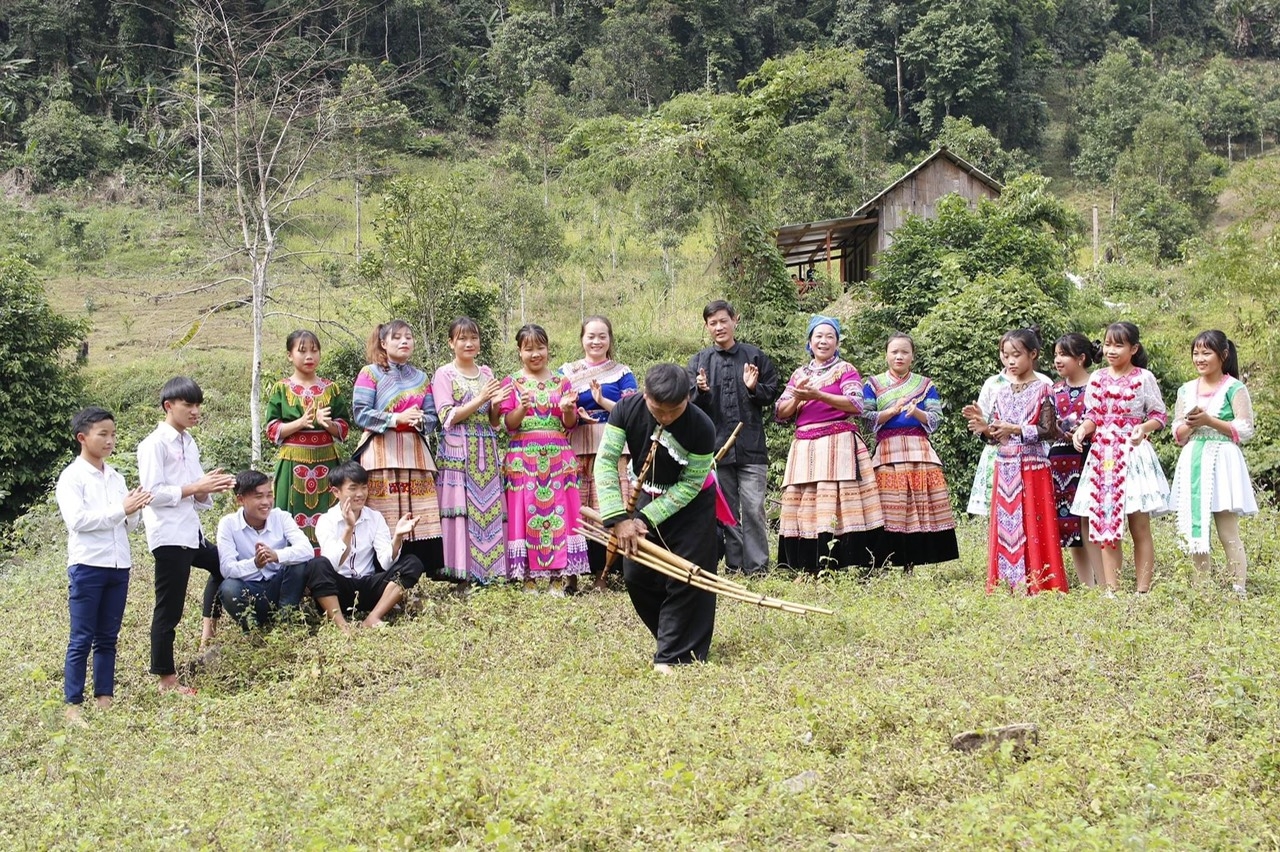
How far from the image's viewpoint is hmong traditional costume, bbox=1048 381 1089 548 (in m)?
7.36

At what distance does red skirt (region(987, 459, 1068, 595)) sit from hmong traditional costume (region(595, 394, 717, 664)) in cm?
234

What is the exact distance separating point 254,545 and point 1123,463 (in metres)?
5.37

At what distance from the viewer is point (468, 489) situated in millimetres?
7820

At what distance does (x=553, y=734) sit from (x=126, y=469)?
1144 centimetres

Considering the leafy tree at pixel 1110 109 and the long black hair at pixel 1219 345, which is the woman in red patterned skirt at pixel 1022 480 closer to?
the long black hair at pixel 1219 345

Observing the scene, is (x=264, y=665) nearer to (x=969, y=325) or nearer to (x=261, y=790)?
(x=261, y=790)

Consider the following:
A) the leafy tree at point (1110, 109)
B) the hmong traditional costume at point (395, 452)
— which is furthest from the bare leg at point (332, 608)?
the leafy tree at point (1110, 109)

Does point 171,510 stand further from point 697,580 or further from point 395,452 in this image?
point 697,580

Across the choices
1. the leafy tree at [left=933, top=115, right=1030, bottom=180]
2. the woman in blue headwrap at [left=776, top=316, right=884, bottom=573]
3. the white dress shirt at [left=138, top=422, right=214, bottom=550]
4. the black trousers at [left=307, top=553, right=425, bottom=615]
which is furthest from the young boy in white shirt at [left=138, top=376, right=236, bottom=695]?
the leafy tree at [left=933, top=115, right=1030, bottom=180]

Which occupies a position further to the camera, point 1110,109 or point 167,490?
point 1110,109

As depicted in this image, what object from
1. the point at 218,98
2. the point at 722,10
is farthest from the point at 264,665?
the point at 722,10

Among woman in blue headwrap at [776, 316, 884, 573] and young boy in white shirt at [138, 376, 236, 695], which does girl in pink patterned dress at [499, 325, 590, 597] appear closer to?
woman in blue headwrap at [776, 316, 884, 573]

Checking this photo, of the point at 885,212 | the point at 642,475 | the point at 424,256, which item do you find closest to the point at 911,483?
the point at 642,475

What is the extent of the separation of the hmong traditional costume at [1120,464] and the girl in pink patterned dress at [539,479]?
336 cm
